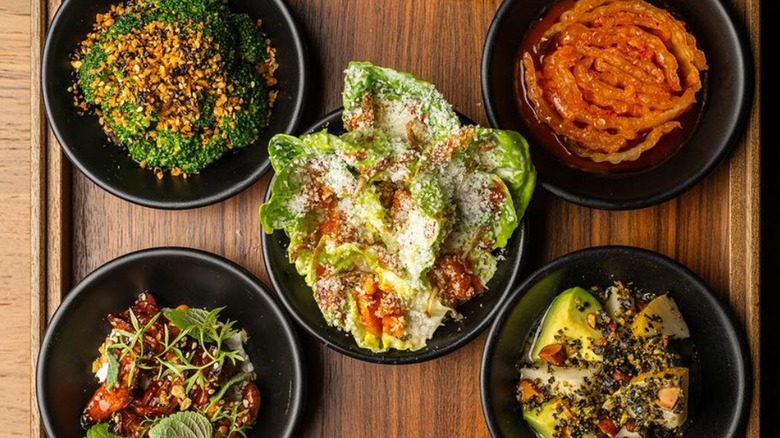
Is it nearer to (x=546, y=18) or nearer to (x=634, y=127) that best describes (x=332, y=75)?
(x=546, y=18)

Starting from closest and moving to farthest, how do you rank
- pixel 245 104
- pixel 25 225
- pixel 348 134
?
pixel 348 134
pixel 245 104
pixel 25 225

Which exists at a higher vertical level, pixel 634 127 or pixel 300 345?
pixel 634 127

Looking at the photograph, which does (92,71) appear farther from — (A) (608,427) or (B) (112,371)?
(A) (608,427)

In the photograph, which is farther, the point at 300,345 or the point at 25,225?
the point at 25,225

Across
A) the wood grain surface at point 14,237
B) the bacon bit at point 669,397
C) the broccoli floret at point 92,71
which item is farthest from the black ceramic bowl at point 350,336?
the wood grain surface at point 14,237

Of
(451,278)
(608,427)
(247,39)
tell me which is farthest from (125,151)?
(608,427)

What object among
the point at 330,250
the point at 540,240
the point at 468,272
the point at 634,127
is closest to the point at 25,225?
the point at 330,250
